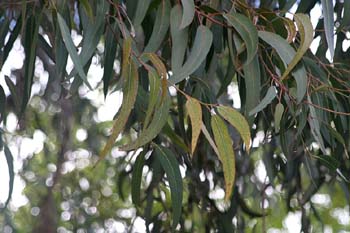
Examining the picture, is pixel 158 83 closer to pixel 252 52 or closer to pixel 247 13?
pixel 252 52

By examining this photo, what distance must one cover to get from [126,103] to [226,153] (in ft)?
0.51

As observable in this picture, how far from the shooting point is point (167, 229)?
2.40 metres

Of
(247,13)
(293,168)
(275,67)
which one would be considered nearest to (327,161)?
(275,67)

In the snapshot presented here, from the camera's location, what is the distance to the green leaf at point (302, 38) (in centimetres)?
112

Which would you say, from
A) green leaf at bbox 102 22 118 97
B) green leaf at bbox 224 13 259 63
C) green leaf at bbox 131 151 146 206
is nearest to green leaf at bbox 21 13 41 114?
green leaf at bbox 102 22 118 97

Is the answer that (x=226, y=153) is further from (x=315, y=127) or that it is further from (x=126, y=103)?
(x=315, y=127)

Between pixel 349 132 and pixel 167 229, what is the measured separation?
969 millimetres

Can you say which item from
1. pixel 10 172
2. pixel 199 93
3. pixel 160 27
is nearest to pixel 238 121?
pixel 160 27

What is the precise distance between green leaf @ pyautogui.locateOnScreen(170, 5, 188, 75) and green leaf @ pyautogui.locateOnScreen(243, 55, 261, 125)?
106 mm

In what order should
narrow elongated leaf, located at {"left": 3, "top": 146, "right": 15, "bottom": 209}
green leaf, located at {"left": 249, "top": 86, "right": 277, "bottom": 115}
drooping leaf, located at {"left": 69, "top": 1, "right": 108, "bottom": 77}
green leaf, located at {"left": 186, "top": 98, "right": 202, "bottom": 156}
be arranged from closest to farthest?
green leaf, located at {"left": 186, "top": 98, "right": 202, "bottom": 156}, green leaf, located at {"left": 249, "top": 86, "right": 277, "bottom": 115}, drooping leaf, located at {"left": 69, "top": 1, "right": 108, "bottom": 77}, narrow elongated leaf, located at {"left": 3, "top": 146, "right": 15, "bottom": 209}

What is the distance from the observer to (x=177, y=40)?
1211 millimetres

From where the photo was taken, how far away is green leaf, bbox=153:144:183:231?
4.06 feet

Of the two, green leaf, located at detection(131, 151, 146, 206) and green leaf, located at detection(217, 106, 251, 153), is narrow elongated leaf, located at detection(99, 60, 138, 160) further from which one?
green leaf, located at detection(131, 151, 146, 206)

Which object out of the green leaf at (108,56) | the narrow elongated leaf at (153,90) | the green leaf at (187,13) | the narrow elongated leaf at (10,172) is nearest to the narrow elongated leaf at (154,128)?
the narrow elongated leaf at (153,90)
